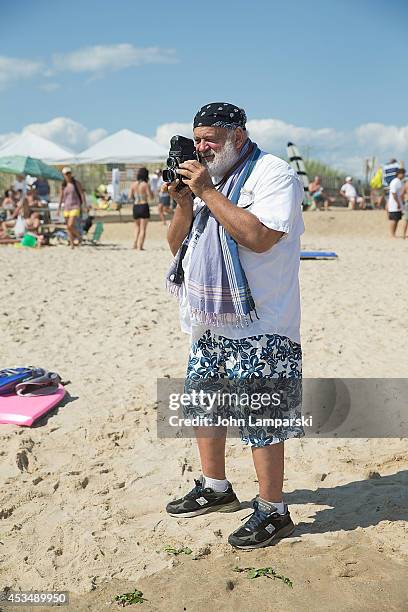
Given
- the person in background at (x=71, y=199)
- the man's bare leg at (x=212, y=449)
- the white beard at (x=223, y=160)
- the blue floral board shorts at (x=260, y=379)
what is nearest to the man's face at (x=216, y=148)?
the white beard at (x=223, y=160)

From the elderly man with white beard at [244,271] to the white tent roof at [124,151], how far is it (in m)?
20.9

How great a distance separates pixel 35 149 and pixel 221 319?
23.2 metres

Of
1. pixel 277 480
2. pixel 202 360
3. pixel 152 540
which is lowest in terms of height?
pixel 152 540

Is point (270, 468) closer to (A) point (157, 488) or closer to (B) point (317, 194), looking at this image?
(A) point (157, 488)

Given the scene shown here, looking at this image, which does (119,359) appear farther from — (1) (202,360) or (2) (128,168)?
(2) (128,168)

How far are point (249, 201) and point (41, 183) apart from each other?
2181 centimetres

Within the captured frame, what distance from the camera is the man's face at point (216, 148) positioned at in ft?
9.95

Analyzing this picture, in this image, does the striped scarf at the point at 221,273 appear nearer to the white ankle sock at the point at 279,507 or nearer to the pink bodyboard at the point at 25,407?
the white ankle sock at the point at 279,507

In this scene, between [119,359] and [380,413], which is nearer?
[380,413]

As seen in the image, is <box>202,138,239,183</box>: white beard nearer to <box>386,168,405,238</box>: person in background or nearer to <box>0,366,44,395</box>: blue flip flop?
<box>0,366,44,395</box>: blue flip flop

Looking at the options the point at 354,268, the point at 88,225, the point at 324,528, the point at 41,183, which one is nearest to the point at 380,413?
the point at 324,528

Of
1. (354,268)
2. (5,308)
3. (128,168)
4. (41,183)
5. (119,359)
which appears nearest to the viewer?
(119,359)

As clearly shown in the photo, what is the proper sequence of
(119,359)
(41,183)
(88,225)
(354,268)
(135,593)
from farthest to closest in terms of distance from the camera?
(41,183), (88,225), (354,268), (119,359), (135,593)

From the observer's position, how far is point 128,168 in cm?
3219
